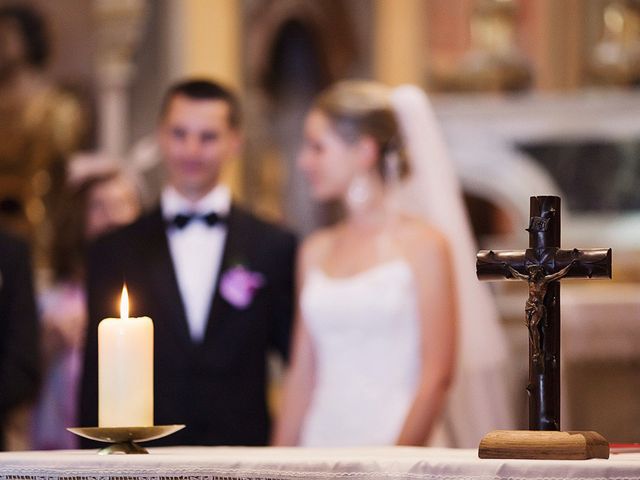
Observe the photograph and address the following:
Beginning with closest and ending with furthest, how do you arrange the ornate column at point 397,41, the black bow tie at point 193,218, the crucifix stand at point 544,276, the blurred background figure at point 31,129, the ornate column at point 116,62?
1. the crucifix stand at point 544,276
2. the black bow tie at point 193,218
3. the blurred background figure at point 31,129
4. the ornate column at point 116,62
5. the ornate column at point 397,41

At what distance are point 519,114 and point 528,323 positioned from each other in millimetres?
9490

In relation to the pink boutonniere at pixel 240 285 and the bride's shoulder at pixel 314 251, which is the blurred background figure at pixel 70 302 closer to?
the bride's shoulder at pixel 314 251

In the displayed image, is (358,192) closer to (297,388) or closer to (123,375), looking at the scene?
(297,388)

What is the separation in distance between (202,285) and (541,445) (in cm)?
260

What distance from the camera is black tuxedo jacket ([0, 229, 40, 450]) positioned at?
4352 millimetres

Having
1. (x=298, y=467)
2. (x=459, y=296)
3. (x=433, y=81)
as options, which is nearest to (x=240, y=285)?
(x=459, y=296)

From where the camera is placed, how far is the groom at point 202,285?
4.34 m

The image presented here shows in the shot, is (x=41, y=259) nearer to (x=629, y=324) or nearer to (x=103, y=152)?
(x=103, y=152)

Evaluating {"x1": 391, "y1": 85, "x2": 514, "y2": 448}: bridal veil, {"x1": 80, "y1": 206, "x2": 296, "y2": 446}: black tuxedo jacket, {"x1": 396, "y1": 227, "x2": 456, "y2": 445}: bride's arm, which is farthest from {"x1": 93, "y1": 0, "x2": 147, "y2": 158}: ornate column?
{"x1": 396, "y1": 227, "x2": 456, "y2": 445}: bride's arm

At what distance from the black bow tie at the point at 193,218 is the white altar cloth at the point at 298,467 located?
96.1 inches

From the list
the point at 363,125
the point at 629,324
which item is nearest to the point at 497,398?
the point at 363,125

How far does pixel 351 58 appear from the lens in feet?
38.0

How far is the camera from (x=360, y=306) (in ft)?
14.7

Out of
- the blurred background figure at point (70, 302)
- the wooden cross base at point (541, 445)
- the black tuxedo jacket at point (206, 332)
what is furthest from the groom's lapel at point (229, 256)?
the wooden cross base at point (541, 445)
